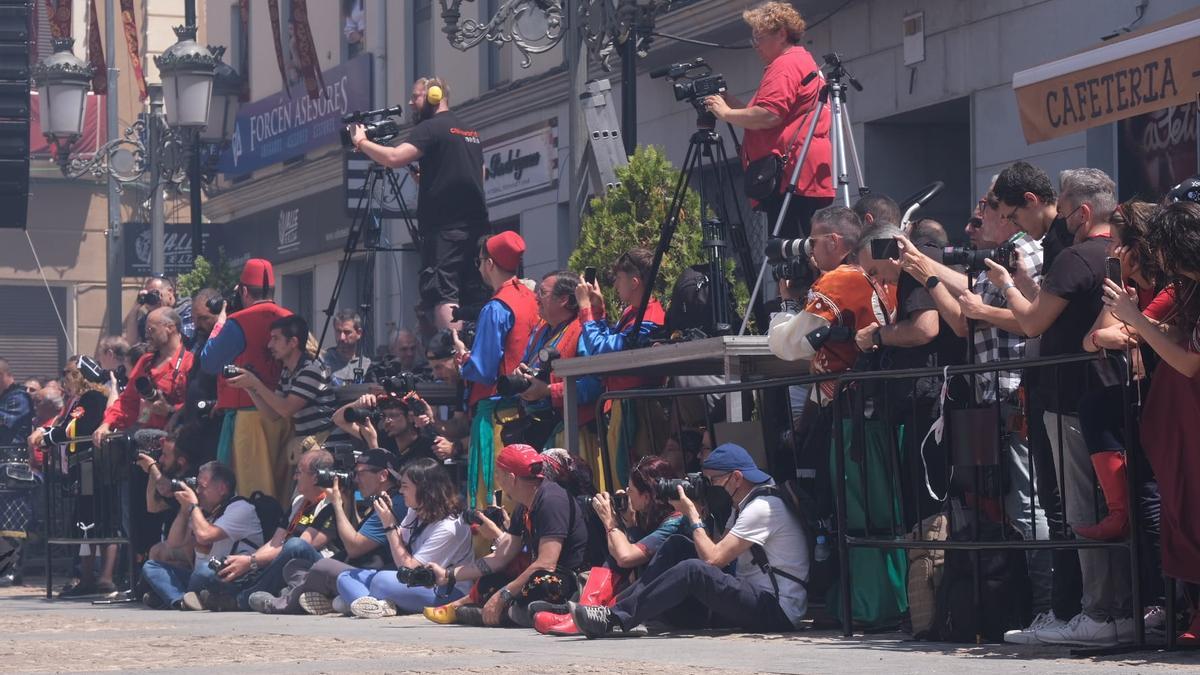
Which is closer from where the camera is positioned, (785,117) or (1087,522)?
(1087,522)

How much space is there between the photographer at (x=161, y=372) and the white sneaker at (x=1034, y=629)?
25.5 ft

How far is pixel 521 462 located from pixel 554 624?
101 centimetres

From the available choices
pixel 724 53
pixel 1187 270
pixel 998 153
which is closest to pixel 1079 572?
pixel 1187 270

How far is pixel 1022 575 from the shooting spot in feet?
28.8

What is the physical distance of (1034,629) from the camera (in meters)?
8.40

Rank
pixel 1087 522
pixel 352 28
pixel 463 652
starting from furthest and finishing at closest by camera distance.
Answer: pixel 352 28 → pixel 463 652 → pixel 1087 522

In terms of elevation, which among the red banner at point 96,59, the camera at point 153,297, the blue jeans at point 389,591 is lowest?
the blue jeans at point 389,591

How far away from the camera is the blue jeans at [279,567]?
520 inches

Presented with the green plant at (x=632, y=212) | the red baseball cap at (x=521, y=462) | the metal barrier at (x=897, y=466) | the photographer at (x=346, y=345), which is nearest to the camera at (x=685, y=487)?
the metal barrier at (x=897, y=466)

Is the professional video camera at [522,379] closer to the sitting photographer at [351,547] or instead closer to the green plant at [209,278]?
the sitting photographer at [351,547]

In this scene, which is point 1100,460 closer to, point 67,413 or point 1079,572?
point 1079,572

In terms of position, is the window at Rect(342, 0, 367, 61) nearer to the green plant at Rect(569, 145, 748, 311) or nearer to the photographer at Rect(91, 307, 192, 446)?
the photographer at Rect(91, 307, 192, 446)

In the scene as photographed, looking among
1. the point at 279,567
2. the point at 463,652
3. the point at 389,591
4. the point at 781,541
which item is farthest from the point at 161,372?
the point at 781,541

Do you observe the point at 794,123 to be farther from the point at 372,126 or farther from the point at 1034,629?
the point at 1034,629
